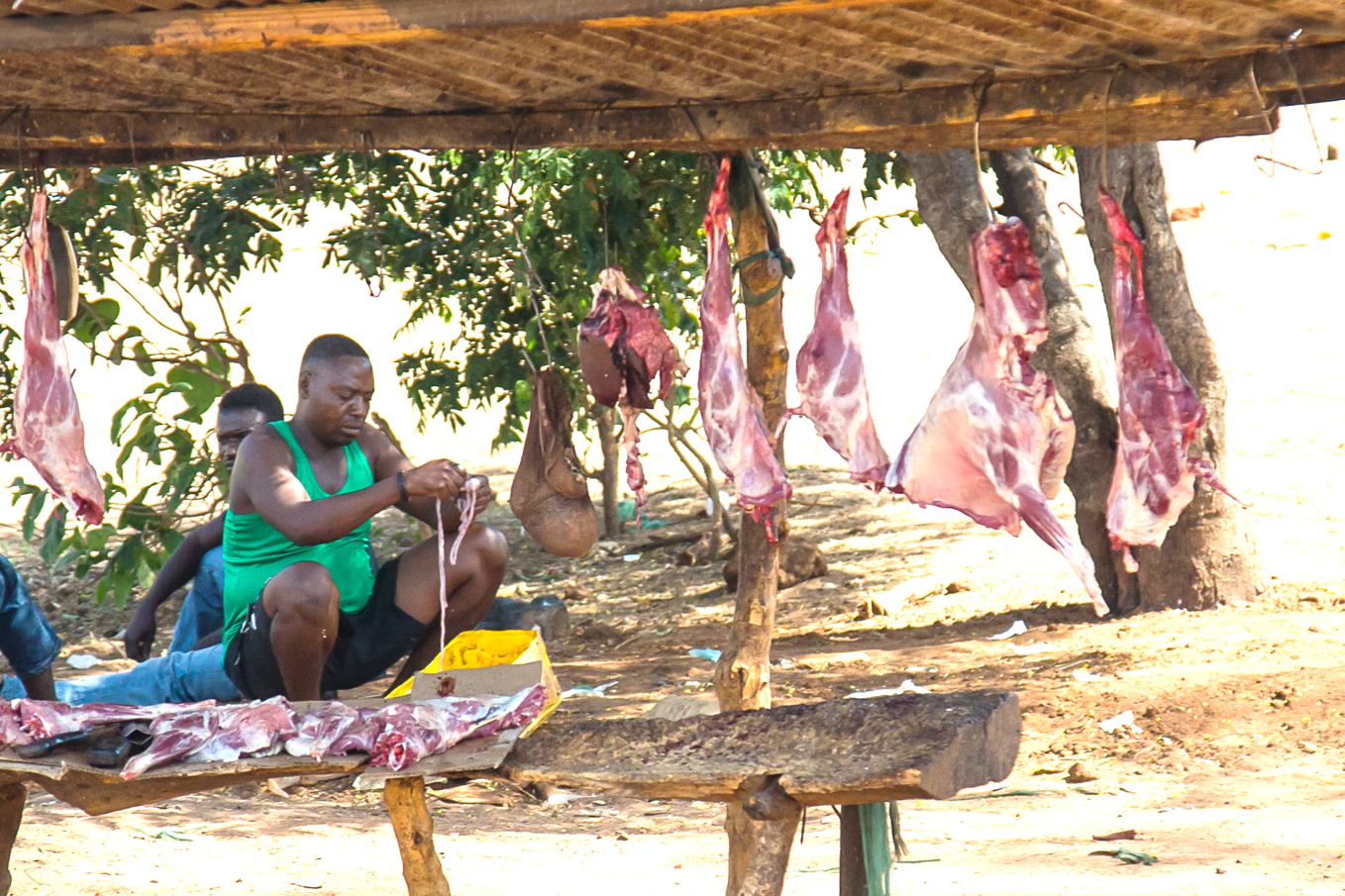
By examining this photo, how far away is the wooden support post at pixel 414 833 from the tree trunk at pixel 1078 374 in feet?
12.8

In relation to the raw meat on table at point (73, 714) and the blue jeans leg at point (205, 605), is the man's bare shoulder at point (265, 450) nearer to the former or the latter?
the raw meat on table at point (73, 714)

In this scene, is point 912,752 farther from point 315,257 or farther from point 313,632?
point 315,257

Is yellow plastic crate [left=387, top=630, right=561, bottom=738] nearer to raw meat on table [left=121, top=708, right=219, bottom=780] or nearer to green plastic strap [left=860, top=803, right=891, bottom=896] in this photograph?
raw meat on table [left=121, top=708, right=219, bottom=780]

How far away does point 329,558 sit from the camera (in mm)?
3979

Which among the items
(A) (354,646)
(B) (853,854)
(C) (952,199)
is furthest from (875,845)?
(C) (952,199)

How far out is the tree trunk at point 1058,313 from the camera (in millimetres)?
6090

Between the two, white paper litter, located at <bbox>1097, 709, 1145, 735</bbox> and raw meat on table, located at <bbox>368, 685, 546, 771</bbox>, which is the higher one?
raw meat on table, located at <bbox>368, 685, 546, 771</bbox>

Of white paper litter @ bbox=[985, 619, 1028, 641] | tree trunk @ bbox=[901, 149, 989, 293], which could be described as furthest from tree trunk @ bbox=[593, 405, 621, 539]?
white paper litter @ bbox=[985, 619, 1028, 641]

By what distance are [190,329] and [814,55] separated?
481cm

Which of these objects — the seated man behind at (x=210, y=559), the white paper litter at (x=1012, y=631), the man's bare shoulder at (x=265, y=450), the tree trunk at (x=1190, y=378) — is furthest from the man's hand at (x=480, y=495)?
the white paper litter at (x=1012, y=631)

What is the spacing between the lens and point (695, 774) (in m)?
2.90

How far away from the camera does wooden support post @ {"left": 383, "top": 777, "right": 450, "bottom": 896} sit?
3.14m

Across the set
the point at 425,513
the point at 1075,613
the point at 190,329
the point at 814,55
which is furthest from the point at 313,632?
the point at 1075,613

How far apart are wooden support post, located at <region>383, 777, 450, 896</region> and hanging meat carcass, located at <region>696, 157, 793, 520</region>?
101 centimetres
